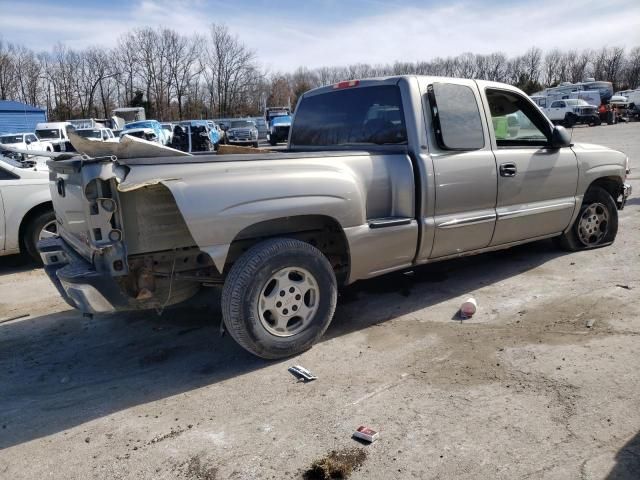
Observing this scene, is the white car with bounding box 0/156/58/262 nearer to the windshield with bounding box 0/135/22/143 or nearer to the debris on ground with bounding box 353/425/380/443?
the debris on ground with bounding box 353/425/380/443

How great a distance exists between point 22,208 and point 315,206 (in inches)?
178

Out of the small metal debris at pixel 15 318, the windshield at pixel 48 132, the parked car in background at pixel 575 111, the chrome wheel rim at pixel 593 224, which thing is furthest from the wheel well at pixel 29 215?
the parked car in background at pixel 575 111

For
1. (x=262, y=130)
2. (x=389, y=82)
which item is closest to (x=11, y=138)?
(x=262, y=130)

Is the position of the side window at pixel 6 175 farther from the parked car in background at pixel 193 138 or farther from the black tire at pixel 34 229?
the parked car in background at pixel 193 138

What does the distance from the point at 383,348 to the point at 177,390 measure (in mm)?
1500

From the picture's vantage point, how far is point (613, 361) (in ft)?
11.5

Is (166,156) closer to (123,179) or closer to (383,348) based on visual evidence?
(123,179)

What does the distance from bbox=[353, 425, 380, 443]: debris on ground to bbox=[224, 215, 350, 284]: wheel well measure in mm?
1408

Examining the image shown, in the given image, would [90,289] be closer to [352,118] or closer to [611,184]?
[352,118]

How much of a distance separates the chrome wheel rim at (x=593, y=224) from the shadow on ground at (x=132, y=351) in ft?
2.60

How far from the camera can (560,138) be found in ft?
16.8

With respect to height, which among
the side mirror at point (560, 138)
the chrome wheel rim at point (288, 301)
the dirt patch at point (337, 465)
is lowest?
the dirt patch at point (337, 465)

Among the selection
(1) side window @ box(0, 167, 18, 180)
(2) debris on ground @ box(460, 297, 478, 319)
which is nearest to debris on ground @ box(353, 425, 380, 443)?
(2) debris on ground @ box(460, 297, 478, 319)

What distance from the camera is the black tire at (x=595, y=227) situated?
591cm
